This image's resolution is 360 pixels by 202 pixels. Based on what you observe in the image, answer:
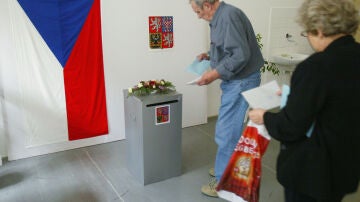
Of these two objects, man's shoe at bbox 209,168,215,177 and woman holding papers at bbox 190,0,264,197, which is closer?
woman holding papers at bbox 190,0,264,197

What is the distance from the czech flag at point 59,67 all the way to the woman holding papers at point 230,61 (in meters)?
1.35

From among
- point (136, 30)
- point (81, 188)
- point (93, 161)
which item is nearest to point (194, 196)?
point (81, 188)

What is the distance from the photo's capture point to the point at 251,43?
2033mm

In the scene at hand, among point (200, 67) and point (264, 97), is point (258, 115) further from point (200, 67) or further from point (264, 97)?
point (200, 67)

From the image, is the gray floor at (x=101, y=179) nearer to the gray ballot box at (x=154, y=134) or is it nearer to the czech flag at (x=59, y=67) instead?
the gray ballot box at (x=154, y=134)

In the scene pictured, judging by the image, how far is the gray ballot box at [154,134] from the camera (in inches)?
93.4

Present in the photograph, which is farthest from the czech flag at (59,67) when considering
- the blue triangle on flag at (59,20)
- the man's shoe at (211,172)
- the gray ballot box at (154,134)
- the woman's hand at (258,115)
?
the woman's hand at (258,115)

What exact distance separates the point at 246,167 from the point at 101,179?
4.65ft

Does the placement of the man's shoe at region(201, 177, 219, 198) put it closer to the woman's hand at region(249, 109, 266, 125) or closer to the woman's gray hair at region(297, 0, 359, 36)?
the woman's hand at region(249, 109, 266, 125)

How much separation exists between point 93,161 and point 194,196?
1.07 metres

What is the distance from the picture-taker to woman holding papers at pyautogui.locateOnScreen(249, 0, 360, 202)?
1.07 meters

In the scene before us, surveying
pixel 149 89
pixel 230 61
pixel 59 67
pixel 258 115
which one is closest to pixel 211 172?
pixel 149 89

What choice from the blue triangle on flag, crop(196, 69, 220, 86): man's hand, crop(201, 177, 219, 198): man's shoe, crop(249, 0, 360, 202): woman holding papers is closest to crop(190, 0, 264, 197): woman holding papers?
crop(196, 69, 220, 86): man's hand

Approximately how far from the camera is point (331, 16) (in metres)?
1.11
